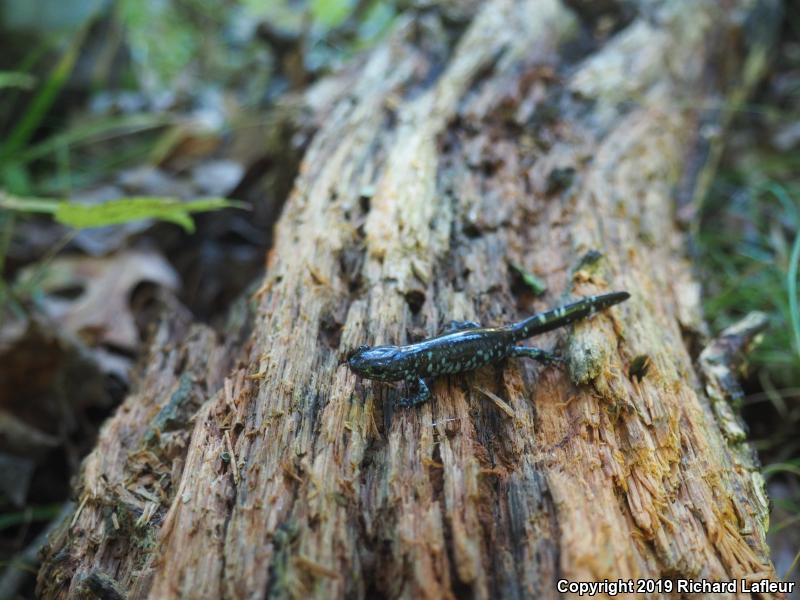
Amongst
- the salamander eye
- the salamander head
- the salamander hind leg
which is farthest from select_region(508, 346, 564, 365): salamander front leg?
the salamander eye

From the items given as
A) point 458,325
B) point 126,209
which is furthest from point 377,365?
point 126,209

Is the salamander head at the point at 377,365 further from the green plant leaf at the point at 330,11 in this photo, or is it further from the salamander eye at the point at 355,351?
the green plant leaf at the point at 330,11

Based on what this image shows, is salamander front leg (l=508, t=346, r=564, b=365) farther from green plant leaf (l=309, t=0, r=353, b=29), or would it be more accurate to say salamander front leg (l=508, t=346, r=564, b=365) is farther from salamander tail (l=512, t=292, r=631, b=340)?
green plant leaf (l=309, t=0, r=353, b=29)

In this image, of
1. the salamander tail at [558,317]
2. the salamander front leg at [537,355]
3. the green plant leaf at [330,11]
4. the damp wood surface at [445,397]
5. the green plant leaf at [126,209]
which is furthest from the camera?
the green plant leaf at [330,11]

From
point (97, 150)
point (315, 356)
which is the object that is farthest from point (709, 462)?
point (97, 150)

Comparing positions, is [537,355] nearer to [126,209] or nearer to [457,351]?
[457,351]

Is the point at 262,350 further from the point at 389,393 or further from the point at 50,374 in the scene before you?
the point at 50,374

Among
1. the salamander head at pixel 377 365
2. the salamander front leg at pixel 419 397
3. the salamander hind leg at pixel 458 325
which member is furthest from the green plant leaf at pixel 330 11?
the salamander front leg at pixel 419 397
